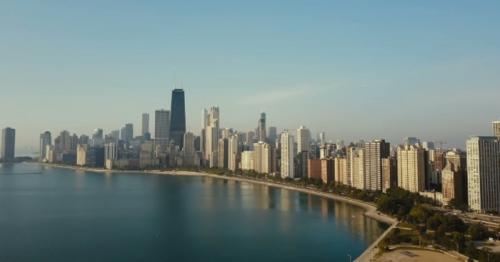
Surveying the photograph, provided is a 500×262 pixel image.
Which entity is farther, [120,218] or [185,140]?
[185,140]

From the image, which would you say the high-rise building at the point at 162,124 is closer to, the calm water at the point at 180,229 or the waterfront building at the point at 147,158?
the waterfront building at the point at 147,158

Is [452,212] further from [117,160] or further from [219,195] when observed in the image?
[117,160]

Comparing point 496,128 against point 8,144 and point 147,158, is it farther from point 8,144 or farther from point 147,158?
point 8,144

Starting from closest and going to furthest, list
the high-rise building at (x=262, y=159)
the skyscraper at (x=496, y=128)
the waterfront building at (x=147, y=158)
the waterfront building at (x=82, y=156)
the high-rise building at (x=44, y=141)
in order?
the skyscraper at (x=496, y=128)
the high-rise building at (x=262, y=159)
the waterfront building at (x=147, y=158)
the waterfront building at (x=82, y=156)
the high-rise building at (x=44, y=141)

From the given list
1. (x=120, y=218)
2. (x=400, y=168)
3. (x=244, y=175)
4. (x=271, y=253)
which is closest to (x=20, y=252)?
(x=120, y=218)

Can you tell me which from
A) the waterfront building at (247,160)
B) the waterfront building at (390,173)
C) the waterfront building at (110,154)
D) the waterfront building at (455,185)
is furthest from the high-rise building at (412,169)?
the waterfront building at (110,154)

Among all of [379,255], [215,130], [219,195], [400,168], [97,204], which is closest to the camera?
[379,255]
